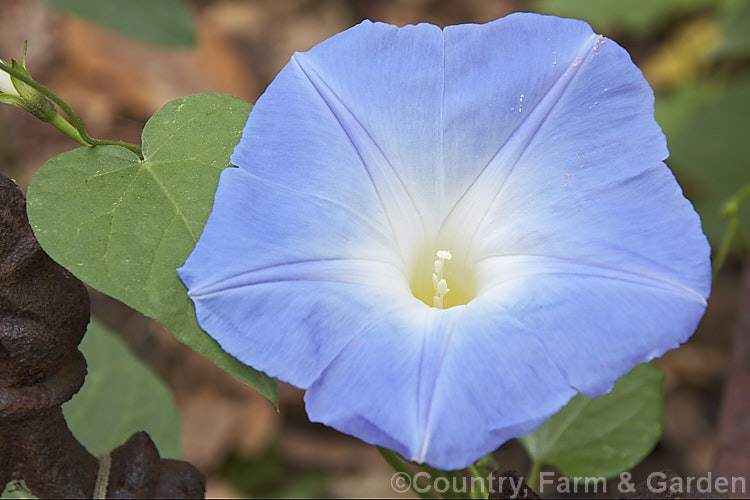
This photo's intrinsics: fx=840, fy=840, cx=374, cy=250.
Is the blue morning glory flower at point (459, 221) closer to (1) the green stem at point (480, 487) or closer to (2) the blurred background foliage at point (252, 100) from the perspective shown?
(1) the green stem at point (480, 487)

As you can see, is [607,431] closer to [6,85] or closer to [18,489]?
[18,489]

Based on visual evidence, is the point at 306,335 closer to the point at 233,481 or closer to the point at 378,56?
the point at 378,56

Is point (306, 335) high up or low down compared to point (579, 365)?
down

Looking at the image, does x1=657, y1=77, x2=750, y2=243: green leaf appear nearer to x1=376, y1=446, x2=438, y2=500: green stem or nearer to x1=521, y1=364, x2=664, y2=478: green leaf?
x1=521, y1=364, x2=664, y2=478: green leaf

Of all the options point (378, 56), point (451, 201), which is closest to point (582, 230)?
point (451, 201)

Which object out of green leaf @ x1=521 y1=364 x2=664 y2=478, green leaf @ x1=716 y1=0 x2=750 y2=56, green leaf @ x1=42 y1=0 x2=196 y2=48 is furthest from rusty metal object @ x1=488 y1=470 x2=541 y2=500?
green leaf @ x1=716 y1=0 x2=750 y2=56

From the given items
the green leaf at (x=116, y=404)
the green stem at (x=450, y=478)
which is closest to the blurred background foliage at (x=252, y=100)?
the green leaf at (x=116, y=404)
